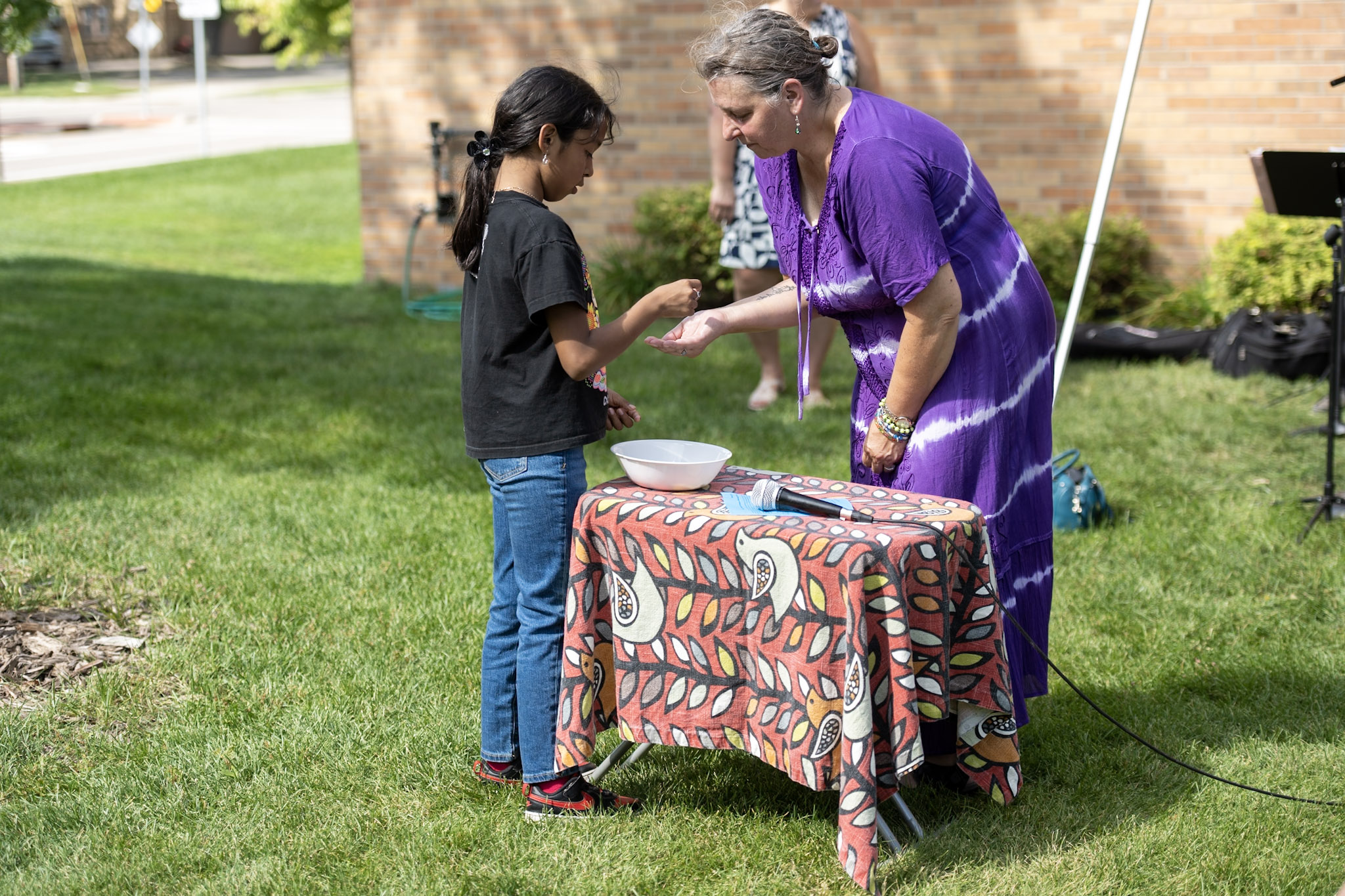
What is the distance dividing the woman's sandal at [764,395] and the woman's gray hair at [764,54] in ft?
13.4

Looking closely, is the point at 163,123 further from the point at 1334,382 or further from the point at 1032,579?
the point at 1032,579

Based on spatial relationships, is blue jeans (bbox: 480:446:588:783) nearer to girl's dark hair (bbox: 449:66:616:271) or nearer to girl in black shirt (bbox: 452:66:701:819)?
girl in black shirt (bbox: 452:66:701:819)

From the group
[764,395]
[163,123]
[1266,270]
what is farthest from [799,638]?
[163,123]

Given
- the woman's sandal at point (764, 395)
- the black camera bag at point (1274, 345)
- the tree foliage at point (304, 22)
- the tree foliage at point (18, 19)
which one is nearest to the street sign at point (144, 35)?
the tree foliage at point (304, 22)

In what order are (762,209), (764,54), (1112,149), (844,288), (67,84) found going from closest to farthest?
1. (764,54)
2. (844,288)
3. (1112,149)
4. (762,209)
5. (67,84)

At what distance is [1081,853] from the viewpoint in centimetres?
303

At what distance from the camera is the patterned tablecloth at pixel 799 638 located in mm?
2650

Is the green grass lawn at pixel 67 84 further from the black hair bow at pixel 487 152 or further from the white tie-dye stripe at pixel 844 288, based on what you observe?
the white tie-dye stripe at pixel 844 288

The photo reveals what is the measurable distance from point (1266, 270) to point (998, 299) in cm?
623

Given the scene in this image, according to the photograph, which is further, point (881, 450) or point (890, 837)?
point (881, 450)

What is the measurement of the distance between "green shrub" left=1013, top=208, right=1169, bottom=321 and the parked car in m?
42.5

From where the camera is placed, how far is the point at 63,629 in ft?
14.0

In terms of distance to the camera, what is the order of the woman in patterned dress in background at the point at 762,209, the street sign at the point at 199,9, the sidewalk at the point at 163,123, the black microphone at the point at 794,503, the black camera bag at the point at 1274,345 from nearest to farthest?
the black microphone at the point at 794,503, the woman in patterned dress in background at the point at 762,209, the black camera bag at the point at 1274,345, the sidewalk at the point at 163,123, the street sign at the point at 199,9

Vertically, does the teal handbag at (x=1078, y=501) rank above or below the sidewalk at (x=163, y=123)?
below
